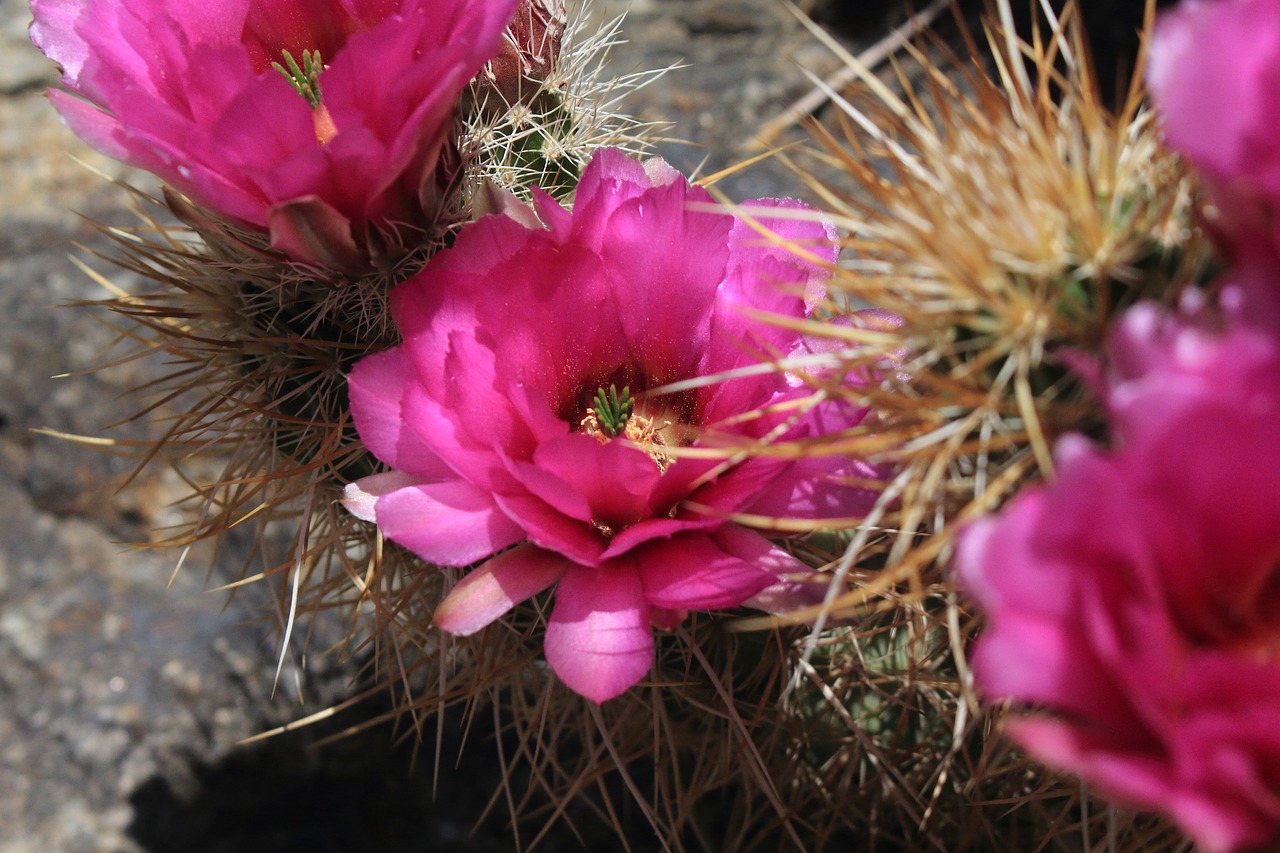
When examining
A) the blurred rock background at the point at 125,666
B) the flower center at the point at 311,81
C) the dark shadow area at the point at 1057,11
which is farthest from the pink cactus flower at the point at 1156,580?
the dark shadow area at the point at 1057,11

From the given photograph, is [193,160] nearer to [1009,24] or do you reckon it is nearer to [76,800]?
[1009,24]

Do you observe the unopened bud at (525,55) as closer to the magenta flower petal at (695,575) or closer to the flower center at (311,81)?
the flower center at (311,81)

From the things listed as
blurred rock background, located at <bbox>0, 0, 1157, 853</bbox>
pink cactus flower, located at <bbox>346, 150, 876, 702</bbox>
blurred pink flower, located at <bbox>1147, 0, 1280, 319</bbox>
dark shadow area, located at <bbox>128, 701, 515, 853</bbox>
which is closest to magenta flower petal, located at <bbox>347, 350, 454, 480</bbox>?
pink cactus flower, located at <bbox>346, 150, 876, 702</bbox>

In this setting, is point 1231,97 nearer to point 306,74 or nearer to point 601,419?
point 601,419

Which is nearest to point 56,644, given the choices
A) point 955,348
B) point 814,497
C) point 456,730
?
point 456,730

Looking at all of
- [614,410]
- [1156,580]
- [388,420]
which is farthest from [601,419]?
[1156,580]

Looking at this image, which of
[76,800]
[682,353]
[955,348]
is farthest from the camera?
[76,800]

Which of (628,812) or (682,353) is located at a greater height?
(682,353)
